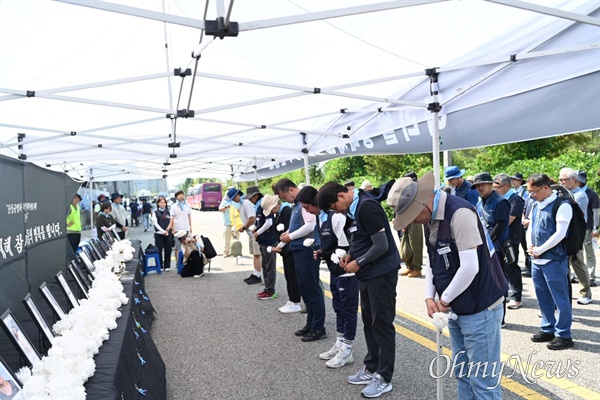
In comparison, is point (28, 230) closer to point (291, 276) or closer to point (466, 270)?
point (291, 276)

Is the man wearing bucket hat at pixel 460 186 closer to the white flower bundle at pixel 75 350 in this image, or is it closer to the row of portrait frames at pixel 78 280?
the white flower bundle at pixel 75 350

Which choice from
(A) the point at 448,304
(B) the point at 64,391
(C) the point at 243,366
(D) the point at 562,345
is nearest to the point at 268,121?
(C) the point at 243,366

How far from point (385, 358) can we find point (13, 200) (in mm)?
3378

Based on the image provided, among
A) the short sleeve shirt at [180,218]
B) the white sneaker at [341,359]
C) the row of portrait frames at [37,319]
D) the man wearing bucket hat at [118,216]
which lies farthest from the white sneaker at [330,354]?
the man wearing bucket hat at [118,216]

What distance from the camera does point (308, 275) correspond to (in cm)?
582

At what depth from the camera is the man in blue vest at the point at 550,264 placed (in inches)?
193

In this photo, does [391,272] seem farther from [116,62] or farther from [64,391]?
[116,62]

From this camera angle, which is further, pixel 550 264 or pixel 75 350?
pixel 550 264

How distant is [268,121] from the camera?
10.8 meters

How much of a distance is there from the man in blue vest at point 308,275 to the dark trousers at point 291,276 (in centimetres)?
53

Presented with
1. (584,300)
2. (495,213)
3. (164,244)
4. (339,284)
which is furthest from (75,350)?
(164,244)

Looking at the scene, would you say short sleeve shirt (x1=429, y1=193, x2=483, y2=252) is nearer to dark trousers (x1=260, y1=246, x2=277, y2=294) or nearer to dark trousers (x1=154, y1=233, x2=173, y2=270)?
dark trousers (x1=260, y1=246, x2=277, y2=294)

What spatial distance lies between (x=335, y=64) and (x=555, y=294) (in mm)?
4314

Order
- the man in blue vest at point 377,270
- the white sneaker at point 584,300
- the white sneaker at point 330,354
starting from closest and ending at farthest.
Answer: the man in blue vest at point 377,270, the white sneaker at point 330,354, the white sneaker at point 584,300
